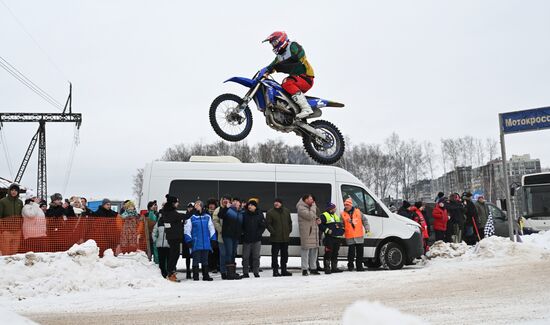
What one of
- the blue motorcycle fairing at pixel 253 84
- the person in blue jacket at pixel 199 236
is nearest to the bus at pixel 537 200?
the person in blue jacket at pixel 199 236

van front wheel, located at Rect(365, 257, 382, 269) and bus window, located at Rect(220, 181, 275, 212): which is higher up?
bus window, located at Rect(220, 181, 275, 212)

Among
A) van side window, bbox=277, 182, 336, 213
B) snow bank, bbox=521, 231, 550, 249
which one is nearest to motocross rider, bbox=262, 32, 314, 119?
van side window, bbox=277, 182, 336, 213

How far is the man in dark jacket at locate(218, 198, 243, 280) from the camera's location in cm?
1261

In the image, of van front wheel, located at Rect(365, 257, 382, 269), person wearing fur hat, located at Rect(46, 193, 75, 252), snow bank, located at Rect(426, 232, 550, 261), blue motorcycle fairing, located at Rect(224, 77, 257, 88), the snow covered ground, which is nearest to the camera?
the snow covered ground

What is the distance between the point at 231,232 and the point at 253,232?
0.56m

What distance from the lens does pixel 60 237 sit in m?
11.7

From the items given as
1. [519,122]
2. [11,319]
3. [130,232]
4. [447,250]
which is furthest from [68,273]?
[519,122]

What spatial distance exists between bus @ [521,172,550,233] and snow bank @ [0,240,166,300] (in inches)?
636

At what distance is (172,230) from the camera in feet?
40.0

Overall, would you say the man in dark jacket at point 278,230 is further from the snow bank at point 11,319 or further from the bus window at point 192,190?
the snow bank at point 11,319

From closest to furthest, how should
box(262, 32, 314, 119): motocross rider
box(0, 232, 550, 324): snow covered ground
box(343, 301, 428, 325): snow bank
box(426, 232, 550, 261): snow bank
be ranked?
box(343, 301, 428, 325): snow bank
box(0, 232, 550, 324): snow covered ground
box(262, 32, 314, 119): motocross rider
box(426, 232, 550, 261): snow bank

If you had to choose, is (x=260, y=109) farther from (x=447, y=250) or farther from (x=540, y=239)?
(x=540, y=239)

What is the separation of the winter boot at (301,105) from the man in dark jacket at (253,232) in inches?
195

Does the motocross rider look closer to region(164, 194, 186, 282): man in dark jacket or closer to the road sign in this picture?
region(164, 194, 186, 282): man in dark jacket
